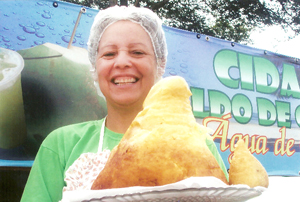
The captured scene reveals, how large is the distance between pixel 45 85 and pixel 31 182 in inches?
48.2

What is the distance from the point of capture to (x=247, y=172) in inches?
25.6

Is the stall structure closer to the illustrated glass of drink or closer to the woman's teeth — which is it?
the illustrated glass of drink

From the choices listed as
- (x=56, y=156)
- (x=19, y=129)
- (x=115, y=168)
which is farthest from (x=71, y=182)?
(x=19, y=129)

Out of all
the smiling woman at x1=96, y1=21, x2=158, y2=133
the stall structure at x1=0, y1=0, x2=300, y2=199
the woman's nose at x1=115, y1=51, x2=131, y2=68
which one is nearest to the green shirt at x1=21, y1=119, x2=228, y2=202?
the smiling woman at x1=96, y1=21, x2=158, y2=133

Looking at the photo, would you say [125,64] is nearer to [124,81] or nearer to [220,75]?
[124,81]

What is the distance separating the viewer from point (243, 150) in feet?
2.36

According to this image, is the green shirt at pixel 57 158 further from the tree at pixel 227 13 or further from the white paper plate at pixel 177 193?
Result: the tree at pixel 227 13

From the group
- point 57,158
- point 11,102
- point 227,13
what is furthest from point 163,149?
point 227,13

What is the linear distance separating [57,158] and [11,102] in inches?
45.0

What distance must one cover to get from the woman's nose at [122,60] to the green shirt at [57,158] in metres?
0.39

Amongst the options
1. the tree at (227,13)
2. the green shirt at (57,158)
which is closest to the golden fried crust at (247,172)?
the green shirt at (57,158)

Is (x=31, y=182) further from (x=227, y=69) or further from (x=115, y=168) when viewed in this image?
(x=227, y=69)

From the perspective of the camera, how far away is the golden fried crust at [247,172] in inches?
25.0

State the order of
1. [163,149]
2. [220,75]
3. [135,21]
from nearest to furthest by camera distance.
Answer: [163,149]
[135,21]
[220,75]
